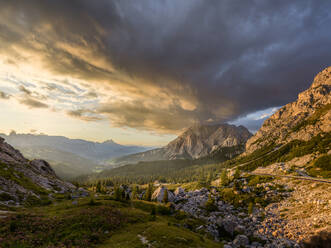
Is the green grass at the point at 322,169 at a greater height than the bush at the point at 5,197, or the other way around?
the green grass at the point at 322,169

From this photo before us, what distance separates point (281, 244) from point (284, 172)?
110 meters

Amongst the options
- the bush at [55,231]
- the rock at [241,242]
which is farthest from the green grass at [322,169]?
the bush at [55,231]

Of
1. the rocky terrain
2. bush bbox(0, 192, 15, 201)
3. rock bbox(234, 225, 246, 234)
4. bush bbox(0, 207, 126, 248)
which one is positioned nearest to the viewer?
bush bbox(0, 207, 126, 248)

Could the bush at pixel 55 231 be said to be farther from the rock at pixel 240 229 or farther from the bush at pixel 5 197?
the rock at pixel 240 229

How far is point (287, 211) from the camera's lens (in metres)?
56.7

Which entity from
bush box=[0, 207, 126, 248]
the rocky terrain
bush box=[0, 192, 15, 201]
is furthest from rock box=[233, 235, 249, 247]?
bush box=[0, 192, 15, 201]

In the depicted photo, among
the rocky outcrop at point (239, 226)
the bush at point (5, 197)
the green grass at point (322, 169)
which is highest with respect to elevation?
the green grass at point (322, 169)

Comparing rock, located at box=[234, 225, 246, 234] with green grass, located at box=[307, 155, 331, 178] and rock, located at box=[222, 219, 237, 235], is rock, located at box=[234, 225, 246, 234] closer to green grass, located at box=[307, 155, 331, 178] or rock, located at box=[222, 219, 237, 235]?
rock, located at box=[222, 219, 237, 235]

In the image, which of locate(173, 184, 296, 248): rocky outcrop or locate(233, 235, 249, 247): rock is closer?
locate(233, 235, 249, 247): rock

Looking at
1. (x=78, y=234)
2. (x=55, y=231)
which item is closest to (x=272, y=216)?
(x=78, y=234)

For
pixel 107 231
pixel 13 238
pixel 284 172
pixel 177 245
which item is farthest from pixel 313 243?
pixel 284 172

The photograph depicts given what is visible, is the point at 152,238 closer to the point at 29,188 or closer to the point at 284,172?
the point at 29,188

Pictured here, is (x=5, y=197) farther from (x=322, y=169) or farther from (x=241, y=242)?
(x=322, y=169)

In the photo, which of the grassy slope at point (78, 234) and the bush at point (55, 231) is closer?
the bush at point (55, 231)
